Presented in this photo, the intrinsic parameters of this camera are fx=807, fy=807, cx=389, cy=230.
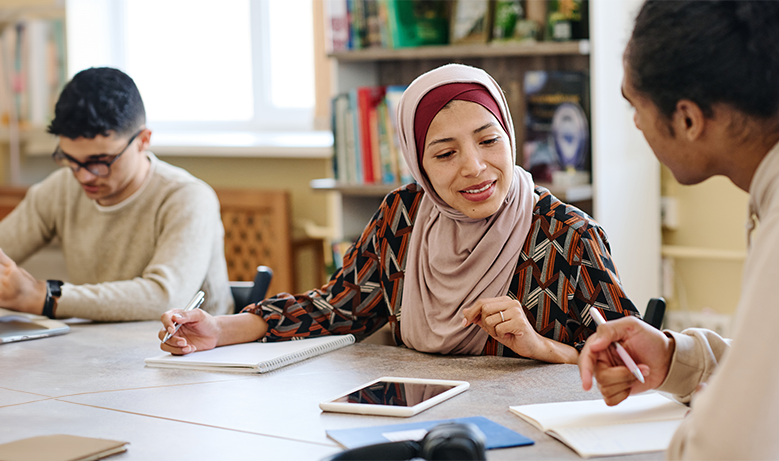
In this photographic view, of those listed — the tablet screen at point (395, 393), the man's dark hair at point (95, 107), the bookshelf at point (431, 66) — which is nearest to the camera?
the tablet screen at point (395, 393)

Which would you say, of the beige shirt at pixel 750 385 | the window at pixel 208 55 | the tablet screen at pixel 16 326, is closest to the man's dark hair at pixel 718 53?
the beige shirt at pixel 750 385

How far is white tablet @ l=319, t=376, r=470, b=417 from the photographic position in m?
1.18

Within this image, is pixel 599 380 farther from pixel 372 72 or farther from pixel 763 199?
pixel 372 72

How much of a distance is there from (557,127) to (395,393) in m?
1.77

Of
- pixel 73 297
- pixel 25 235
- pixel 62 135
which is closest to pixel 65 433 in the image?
pixel 73 297

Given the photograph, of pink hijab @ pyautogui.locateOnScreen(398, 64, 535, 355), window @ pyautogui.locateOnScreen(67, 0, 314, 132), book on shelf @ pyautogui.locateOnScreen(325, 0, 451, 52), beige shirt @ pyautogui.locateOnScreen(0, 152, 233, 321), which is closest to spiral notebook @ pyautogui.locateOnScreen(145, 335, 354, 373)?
pink hijab @ pyautogui.locateOnScreen(398, 64, 535, 355)

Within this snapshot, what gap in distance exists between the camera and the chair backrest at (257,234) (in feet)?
11.8

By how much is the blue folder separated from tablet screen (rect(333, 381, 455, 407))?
0.09m

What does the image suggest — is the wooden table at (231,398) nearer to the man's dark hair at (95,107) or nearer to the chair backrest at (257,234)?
the man's dark hair at (95,107)

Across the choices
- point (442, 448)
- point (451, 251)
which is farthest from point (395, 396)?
point (451, 251)

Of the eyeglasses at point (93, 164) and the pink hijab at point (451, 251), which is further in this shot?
the eyeglasses at point (93, 164)

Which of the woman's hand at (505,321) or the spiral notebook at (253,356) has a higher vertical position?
the woman's hand at (505,321)

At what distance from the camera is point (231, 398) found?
1310mm

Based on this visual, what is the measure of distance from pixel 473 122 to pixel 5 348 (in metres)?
1.12
